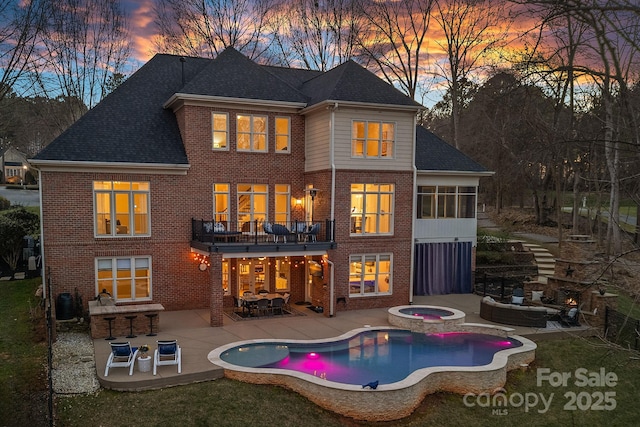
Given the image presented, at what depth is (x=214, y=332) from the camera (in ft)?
51.4

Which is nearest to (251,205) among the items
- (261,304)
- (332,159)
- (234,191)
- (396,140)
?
(234,191)

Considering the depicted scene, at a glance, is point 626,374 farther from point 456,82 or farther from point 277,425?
point 456,82

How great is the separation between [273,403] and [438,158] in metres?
14.8

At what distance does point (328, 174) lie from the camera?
61.0ft

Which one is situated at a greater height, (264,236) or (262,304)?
(264,236)

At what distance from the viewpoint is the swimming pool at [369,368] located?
443 inches

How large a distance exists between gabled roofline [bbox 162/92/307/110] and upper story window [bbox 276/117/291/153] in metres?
0.72

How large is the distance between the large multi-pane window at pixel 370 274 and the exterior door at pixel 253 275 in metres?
3.74

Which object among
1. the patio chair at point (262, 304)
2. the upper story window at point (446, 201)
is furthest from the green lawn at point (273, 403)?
the upper story window at point (446, 201)

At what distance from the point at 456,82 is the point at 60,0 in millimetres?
24244

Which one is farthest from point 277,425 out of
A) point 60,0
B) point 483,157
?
point 483,157

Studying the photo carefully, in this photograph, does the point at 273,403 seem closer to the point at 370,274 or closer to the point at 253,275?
the point at 253,275

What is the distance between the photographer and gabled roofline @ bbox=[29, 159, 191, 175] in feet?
53.4

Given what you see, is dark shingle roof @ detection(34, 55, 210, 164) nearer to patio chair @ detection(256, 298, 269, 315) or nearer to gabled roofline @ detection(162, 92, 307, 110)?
gabled roofline @ detection(162, 92, 307, 110)
